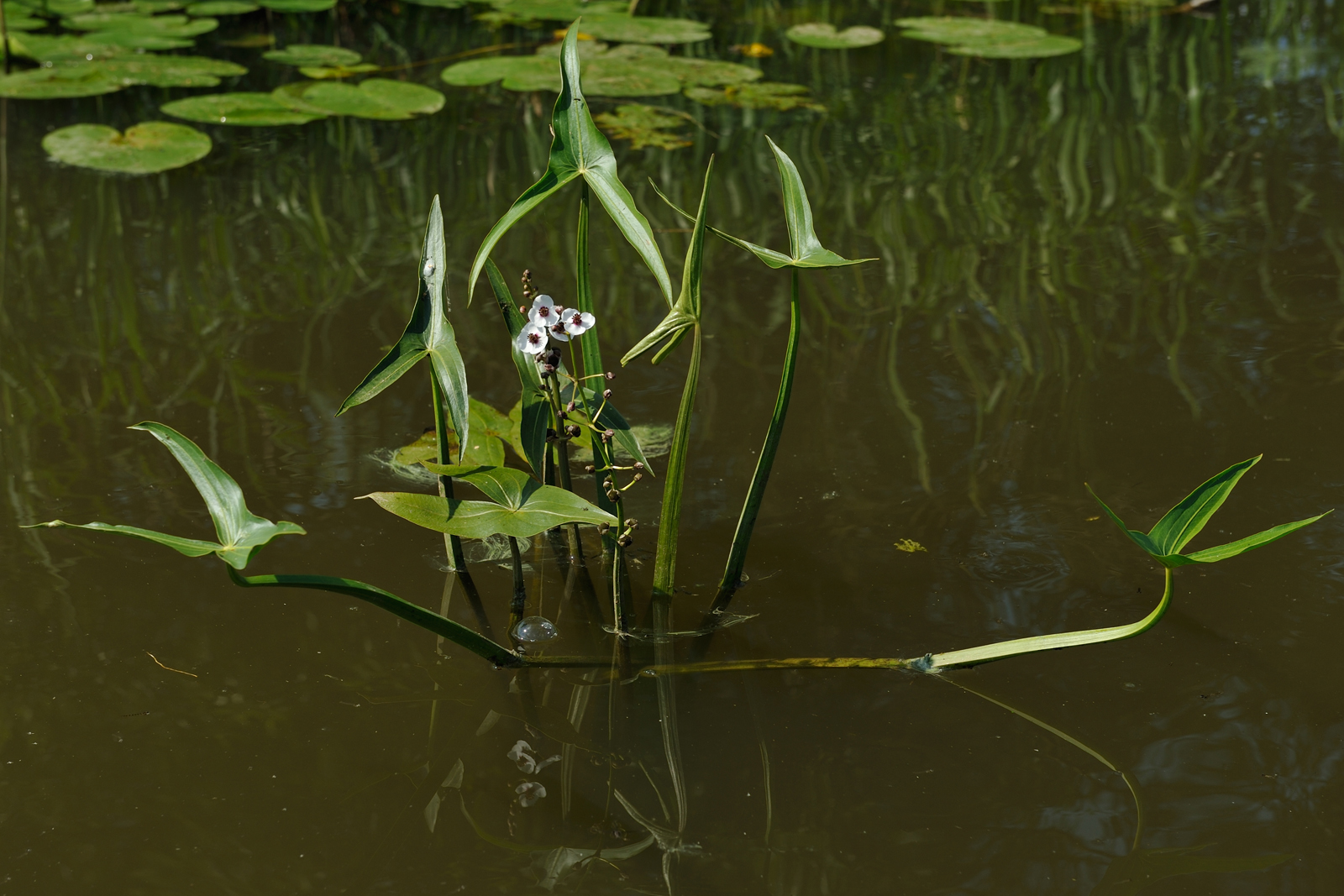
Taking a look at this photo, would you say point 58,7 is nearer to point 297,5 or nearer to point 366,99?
point 297,5

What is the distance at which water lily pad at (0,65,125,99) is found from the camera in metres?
3.41

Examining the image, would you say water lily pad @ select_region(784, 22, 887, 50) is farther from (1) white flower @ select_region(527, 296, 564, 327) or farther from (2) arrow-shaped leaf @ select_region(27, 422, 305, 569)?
(2) arrow-shaped leaf @ select_region(27, 422, 305, 569)

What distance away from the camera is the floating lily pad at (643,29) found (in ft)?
13.6

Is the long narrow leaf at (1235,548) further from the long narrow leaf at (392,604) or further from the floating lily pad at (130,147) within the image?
the floating lily pad at (130,147)

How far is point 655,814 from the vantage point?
3.92 feet

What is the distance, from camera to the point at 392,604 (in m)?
1.15

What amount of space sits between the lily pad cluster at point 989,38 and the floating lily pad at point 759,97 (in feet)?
2.18

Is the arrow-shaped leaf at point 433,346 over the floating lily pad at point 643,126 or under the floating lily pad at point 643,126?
under

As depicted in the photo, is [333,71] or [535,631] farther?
[333,71]

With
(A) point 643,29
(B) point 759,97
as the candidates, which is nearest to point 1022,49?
(B) point 759,97

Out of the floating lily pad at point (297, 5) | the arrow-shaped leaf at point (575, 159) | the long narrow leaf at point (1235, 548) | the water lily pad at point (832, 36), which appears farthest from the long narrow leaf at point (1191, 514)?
the floating lily pad at point (297, 5)

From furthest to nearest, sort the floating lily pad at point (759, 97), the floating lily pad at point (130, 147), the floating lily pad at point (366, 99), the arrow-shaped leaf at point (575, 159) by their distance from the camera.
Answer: the floating lily pad at point (759, 97) < the floating lily pad at point (366, 99) < the floating lily pad at point (130, 147) < the arrow-shaped leaf at point (575, 159)

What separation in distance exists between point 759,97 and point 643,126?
481 mm

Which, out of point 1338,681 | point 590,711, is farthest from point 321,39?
point 1338,681
